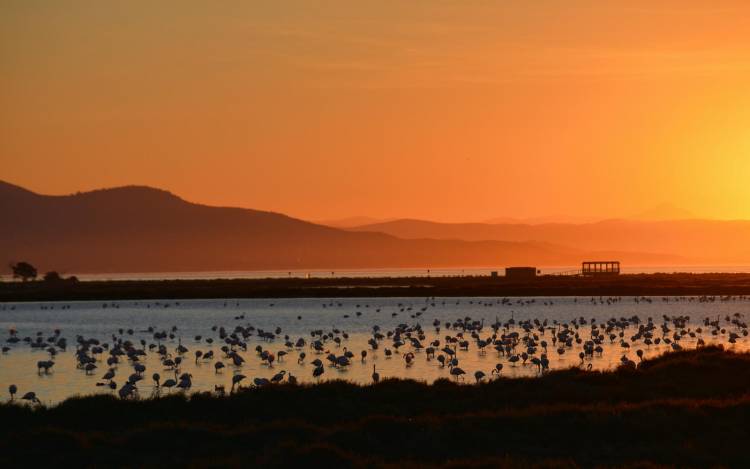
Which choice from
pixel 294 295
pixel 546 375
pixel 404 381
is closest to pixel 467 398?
pixel 404 381

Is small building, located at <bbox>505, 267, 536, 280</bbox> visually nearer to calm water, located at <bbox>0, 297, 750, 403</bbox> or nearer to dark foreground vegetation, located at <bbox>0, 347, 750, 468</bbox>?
calm water, located at <bbox>0, 297, 750, 403</bbox>

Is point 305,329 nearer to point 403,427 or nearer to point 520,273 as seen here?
point 403,427

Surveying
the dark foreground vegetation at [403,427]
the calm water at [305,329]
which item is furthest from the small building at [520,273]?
the dark foreground vegetation at [403,427]

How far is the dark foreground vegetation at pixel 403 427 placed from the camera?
1883 centimetres

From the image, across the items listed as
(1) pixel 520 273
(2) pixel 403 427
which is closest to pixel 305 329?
(2) pixel 403 427

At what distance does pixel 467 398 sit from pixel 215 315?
2261 inches

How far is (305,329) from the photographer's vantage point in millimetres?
62094

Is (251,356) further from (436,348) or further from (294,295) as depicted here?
(294,295)

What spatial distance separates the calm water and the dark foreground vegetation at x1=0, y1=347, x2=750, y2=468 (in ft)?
24.1

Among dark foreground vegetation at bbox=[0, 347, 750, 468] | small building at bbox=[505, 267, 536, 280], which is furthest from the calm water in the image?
small building at bbox=[505, 267, 536, 280]

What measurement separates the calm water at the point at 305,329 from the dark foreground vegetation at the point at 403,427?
733 cm

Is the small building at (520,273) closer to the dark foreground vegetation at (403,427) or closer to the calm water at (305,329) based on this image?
the calm water at (305,329)

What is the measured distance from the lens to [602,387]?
27109 mm

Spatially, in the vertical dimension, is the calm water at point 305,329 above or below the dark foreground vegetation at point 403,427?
above
